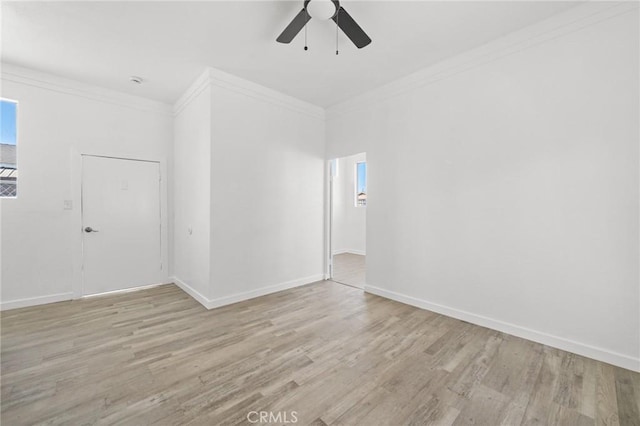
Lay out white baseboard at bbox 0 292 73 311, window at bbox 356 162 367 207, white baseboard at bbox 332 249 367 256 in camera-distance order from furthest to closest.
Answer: window at bbox 356 162 367 207 → white baseboard at bbox 332 249 367 256 → white baseboard at bbox 0 292 73 311

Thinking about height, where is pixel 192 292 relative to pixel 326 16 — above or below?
below

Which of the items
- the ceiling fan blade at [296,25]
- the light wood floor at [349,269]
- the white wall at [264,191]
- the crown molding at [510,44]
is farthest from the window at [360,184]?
the ceiling fan blade at [296,25]

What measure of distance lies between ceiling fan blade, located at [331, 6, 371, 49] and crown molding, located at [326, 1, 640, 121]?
4.46 feet

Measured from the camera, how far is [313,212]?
4555mm

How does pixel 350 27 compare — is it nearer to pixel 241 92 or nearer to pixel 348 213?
pixel 241 92

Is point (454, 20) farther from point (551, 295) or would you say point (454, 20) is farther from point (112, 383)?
point (112, 383)

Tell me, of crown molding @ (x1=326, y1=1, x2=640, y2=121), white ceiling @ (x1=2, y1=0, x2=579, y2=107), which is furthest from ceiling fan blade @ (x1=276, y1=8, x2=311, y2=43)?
crown molding @ (x1=326, y1=1, x2=640, y2=121)

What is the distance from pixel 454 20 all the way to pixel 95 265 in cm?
534

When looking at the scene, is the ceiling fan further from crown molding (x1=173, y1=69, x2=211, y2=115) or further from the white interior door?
the white interior door

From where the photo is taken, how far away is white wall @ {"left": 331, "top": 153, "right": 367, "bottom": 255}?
7227mm

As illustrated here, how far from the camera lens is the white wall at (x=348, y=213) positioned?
23.7 feet

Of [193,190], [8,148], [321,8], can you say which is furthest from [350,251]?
[8,148]

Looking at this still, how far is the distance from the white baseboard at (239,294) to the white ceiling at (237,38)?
9.62ft

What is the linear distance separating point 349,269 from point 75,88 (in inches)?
206
